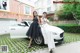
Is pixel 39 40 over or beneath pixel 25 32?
beneath

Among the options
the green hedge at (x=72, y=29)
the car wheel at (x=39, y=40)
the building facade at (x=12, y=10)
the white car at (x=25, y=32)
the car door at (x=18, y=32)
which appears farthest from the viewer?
the green hedge at (x=72, y=29)

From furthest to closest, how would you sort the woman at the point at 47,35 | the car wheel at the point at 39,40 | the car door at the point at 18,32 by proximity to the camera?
the car door at the point at 18,32
the car wheel at the point at 39,40
the woman at the point at 47,35

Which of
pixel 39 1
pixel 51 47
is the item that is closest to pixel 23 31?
pixel 51 47

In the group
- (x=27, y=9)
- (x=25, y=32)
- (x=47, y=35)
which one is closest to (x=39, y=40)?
(x=47, y=35)

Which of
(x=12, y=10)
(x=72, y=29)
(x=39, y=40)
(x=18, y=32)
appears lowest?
(x=72, y=29)

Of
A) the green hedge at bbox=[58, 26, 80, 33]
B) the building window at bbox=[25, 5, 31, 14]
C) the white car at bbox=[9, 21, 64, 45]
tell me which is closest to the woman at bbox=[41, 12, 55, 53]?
the white car at bbox=[9, 21, 64, 45]

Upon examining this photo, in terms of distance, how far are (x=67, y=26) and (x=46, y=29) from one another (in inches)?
288

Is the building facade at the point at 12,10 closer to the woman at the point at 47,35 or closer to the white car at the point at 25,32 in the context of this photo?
the white car at the point at 25,32

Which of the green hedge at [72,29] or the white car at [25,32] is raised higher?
the white car at [25,32]

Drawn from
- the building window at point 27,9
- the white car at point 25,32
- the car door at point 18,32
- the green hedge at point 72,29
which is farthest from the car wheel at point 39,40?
the building window at point 27,9

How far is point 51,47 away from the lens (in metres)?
7.32

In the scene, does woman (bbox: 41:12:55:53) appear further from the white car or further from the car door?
the car door

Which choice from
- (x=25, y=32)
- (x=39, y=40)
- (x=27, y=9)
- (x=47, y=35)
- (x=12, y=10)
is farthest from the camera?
(x=27, y=9)

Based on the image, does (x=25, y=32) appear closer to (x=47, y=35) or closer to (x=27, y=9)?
(x=47, y=35)
